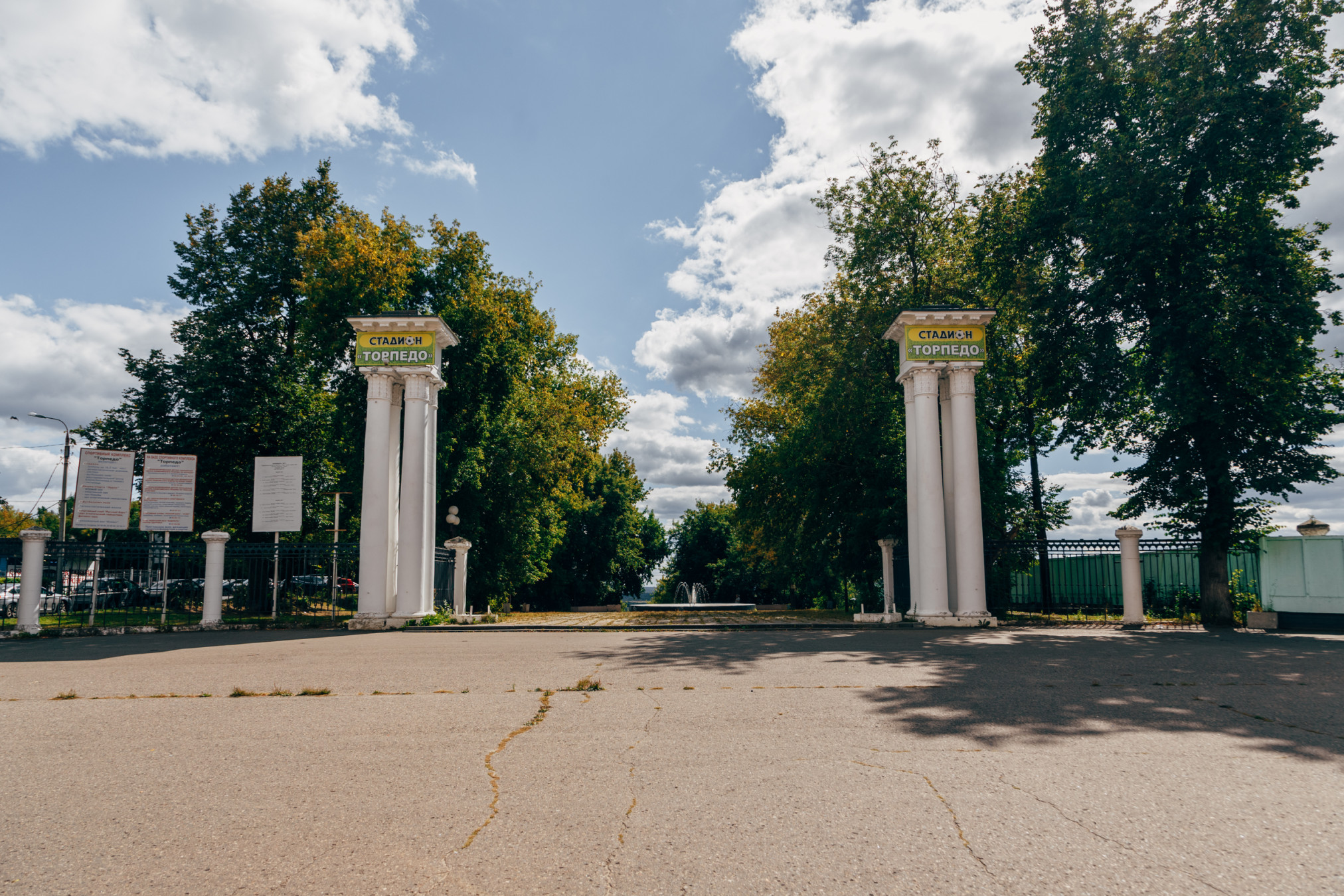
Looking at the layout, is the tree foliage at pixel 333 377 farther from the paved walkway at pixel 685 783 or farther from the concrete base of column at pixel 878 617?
the paved walkway at pixel 685 783

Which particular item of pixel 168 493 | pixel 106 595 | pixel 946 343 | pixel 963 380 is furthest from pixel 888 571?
pixel 106 595

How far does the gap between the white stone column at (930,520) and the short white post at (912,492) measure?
0.56 feet

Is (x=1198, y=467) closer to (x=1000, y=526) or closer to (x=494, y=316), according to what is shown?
(x=1000, y=526)

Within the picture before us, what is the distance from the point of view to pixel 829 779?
4.64m

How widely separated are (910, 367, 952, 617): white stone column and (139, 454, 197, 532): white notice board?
19.0 m

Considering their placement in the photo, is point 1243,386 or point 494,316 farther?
point 494,316

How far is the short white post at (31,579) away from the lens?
16.7 meters

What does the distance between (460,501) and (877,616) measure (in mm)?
16465

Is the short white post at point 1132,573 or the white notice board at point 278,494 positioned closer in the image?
the short white post at point 1132,573

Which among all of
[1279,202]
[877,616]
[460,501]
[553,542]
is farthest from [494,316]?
[1279,202]

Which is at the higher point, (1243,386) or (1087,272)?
(1087,272)

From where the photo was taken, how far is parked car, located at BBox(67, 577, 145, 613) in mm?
24402

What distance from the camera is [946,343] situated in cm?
1819

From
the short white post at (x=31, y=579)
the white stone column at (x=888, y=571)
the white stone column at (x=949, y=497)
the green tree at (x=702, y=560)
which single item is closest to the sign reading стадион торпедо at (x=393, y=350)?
the short white post at (x=31, y=579)
